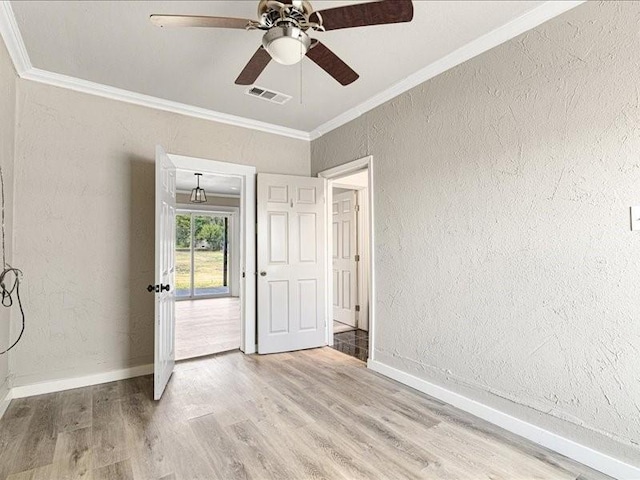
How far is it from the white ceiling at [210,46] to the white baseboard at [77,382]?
8.54ft

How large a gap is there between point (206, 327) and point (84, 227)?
2.61 meters

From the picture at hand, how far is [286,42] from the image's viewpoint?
1.67m

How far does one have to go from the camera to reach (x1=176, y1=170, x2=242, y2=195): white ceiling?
19.9ft

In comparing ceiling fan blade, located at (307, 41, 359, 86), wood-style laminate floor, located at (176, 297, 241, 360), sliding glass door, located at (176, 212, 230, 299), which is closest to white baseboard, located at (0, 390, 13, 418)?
wood-style laminate floor, located at (176, 297, 241, 360)

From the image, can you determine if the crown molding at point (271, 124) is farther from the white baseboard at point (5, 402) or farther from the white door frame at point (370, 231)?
the white baseboard at point (5, 402)

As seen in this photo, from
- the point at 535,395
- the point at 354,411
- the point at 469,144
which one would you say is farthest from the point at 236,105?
the point at 535,395

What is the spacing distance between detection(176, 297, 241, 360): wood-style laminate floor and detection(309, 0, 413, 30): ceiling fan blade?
3447 millimetres

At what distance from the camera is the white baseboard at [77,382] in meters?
2.70

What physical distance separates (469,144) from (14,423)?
3797 millimetres

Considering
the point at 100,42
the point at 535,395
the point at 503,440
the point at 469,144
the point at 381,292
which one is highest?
the point at 100,42

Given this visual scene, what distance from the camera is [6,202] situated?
2.49 m

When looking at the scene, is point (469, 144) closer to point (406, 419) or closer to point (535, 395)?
point (535, 395)

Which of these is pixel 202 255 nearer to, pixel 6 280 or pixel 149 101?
→ pixel 149 101

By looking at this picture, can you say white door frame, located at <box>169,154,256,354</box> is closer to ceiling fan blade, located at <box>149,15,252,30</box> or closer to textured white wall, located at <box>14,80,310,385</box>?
textured white wall, located at <box>14,80,310,385</box>
